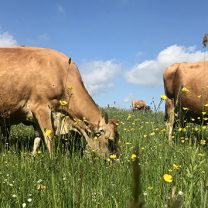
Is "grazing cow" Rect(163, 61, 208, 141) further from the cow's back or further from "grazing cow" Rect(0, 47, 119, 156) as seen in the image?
the cow's back

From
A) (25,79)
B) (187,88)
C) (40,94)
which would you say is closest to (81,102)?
(40,94)

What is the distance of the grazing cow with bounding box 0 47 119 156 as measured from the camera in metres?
7.11

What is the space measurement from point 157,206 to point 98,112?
5.13m

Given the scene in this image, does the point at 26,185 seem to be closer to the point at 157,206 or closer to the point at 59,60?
the point at 157,206

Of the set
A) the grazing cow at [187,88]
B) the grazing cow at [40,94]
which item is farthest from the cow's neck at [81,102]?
the grazing cow at [187,88]

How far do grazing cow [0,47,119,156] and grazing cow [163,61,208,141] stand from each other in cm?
323

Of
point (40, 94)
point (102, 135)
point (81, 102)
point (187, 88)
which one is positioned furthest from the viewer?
point (187, 88)

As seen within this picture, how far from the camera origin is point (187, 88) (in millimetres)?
10680

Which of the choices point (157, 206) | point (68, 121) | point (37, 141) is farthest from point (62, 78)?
point (157, 206)

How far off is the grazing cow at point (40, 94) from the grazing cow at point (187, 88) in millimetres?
3233

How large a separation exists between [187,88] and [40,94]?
5.27m

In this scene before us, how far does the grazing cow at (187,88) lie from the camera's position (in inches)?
403

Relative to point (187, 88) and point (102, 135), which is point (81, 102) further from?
point (187, 88)

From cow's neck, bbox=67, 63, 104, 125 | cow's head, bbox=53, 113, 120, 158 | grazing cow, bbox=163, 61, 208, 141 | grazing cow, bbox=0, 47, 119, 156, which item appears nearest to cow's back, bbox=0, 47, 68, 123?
grazing cow, bbox=0, 47, 119, 156
